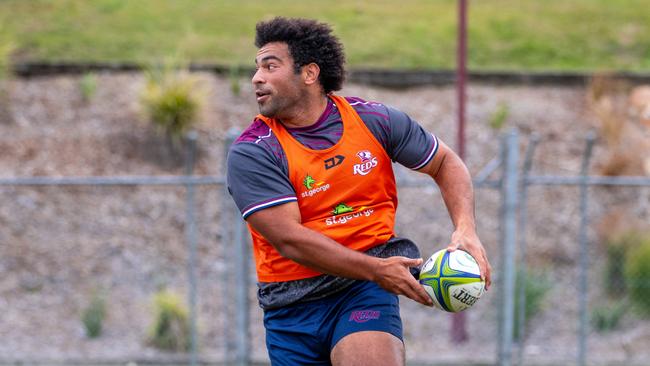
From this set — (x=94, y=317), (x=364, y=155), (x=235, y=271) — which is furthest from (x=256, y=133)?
(x=94, y=317)

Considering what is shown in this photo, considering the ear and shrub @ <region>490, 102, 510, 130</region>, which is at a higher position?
the ear

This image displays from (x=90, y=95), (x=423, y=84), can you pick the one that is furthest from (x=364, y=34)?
(x=90, y=95)

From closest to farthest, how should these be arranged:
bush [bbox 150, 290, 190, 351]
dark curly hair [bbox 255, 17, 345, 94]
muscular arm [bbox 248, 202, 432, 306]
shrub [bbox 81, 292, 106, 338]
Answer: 1. muscular arm [bbox 248, 202, 432, 306]
2. dark curly hair [bbox 255, 17, 345, 94]
3. bush [bbox 150, 290, 190, 351]
4. shrub [bbox 81, 292, 106, 338]

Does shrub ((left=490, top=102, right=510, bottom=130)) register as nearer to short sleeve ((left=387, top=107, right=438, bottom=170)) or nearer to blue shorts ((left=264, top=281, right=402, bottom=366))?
short sleeve ((left=387, top=107, right=438, bottom=170))

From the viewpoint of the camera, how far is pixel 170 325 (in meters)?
9.24

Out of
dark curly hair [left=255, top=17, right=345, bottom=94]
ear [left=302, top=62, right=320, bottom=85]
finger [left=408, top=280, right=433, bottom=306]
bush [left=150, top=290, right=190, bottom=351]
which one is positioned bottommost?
bush [left=150, top=290, right=190, bottom=351]

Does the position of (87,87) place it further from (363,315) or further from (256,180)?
(363,315)

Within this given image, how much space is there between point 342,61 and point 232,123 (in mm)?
8167

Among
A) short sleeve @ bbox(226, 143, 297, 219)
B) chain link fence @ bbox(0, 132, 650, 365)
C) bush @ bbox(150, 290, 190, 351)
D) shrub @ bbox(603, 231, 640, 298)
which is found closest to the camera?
short sleeve @ bbox(226, 143, 297, 219)

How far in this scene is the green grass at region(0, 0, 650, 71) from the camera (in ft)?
49.1

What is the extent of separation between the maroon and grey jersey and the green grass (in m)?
9.96

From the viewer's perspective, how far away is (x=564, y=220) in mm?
11719

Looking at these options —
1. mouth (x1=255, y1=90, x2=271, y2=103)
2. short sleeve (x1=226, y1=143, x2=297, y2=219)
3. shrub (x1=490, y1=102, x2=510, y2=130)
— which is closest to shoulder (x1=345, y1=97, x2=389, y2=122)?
mouth (x1=255, y1=90, x2=271, y2=103)

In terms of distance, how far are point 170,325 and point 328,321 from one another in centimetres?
505
